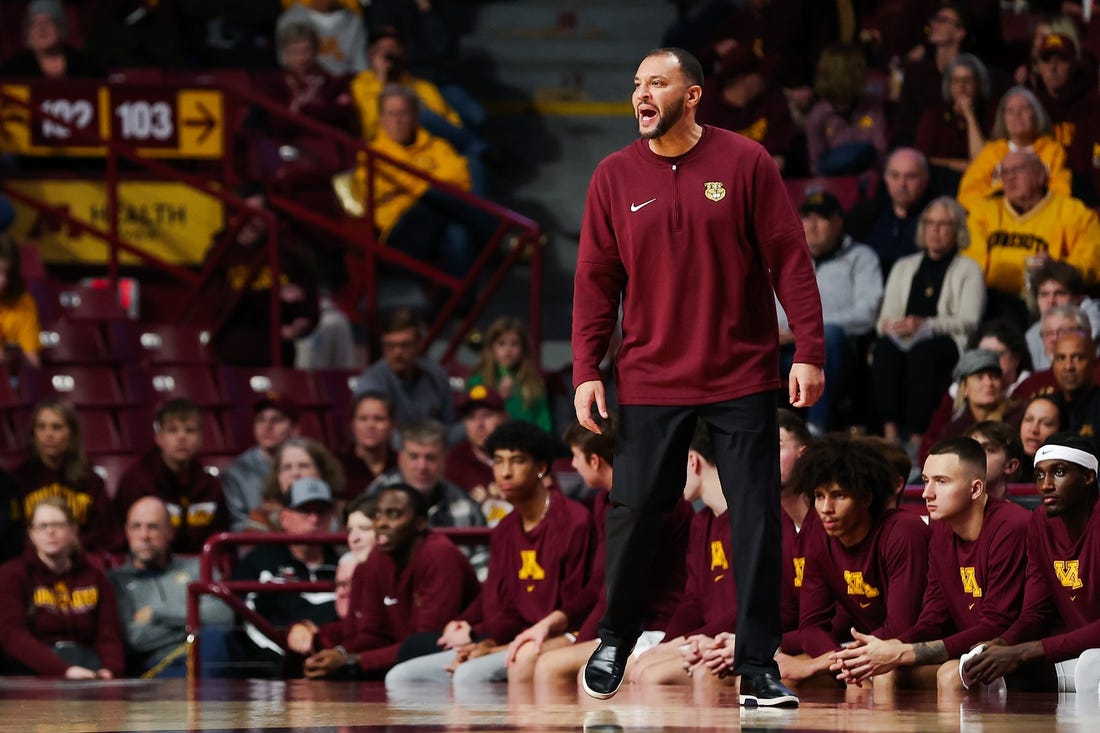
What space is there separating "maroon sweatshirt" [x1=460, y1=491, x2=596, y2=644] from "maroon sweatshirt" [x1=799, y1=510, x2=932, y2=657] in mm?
1340

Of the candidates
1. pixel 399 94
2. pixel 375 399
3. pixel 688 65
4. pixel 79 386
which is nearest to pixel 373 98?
pixel 399 94

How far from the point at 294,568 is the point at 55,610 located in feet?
4.01

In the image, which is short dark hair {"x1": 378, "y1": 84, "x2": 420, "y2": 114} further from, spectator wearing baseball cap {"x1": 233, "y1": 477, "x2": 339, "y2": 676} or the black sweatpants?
the black sweatpants

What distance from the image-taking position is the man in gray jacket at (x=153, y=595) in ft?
33.5

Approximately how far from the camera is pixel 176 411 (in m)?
11.1

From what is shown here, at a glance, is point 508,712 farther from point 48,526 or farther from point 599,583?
point 48,526

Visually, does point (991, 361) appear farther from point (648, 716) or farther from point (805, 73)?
point (805, 73)

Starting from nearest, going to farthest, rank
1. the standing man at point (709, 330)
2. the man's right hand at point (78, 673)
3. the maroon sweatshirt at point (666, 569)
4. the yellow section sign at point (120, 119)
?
the standing man at point (709, 330) < the maroon sweatshirt at point (666, 569) < the man's right hand at point (78, 673) < the yellow section sign at point (120, 119)

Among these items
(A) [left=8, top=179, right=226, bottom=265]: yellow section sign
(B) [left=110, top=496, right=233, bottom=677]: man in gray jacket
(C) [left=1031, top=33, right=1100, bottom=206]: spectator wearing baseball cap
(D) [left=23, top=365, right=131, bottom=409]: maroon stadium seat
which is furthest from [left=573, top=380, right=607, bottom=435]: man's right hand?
(A) [left=8, top=179, right=226, bottom=265]: yellow section sign

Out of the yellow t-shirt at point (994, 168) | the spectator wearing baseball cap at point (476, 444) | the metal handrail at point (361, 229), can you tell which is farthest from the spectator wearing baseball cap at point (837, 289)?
the metal handrail at point (361, 229)

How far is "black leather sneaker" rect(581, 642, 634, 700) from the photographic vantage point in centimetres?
605

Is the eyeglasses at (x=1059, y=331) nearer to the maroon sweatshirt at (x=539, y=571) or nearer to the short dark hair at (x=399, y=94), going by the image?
the maroon sweatshirt at (x=539, y=571)

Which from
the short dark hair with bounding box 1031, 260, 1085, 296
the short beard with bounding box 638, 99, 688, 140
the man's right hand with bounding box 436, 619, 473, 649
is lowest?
the man's right hand with bounding box 436, 619, 473, 649

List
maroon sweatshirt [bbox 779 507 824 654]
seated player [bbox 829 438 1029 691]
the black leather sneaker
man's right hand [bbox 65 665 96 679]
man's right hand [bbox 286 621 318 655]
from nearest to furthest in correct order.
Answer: the black leather sneaker
seated player [bbox 829 438 1029 691]
maroon sweatshirt [bbox 779 507 824 654]
man's right hand [bbox 286 621 318 655]
man's right hand [bbox 65 665 96 679]
